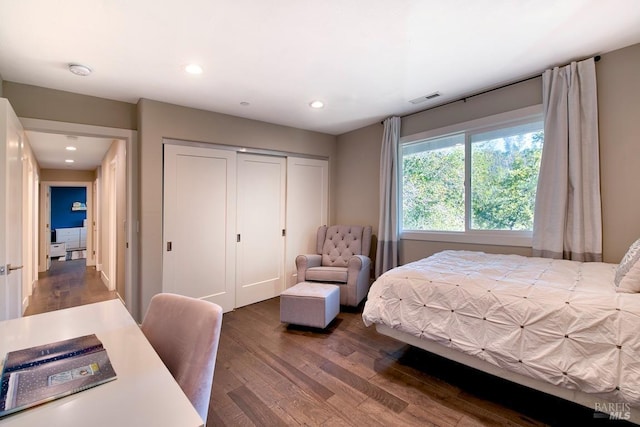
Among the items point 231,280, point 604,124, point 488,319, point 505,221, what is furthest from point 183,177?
point 604,124

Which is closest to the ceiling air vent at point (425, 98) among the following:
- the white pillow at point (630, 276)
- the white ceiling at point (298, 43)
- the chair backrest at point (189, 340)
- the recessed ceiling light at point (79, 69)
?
the white ceiling at point (298, 43)

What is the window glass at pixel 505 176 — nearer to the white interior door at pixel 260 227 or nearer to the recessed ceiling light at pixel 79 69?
the white interior door at pixel 260 227

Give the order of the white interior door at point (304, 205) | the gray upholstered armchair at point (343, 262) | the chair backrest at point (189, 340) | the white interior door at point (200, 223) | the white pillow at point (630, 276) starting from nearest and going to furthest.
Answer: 1. the chair backrest at point (189, 340)
2. the white pillow at point (630, 276)
3. the white interior door at point (200, 223)
4. the gray upholstered armchair at point (343, 262)
5. the white interior door at point (304, 205)

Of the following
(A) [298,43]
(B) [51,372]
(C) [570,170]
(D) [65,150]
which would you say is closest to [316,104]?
(A) [298,43]

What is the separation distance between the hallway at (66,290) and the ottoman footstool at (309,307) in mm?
3086

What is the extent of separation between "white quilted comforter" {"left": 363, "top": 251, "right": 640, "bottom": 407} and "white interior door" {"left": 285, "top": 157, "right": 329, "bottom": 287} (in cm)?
222

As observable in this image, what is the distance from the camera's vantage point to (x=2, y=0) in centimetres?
162

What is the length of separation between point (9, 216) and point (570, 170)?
14.5ft

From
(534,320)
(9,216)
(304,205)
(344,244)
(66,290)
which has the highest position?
(304,205)

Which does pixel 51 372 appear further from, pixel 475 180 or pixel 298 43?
pixel 475 180

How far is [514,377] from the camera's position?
165 centimetres

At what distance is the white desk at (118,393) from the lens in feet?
2.26

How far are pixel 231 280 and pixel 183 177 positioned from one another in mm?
1419

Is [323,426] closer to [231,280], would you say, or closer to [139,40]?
[231,280]
